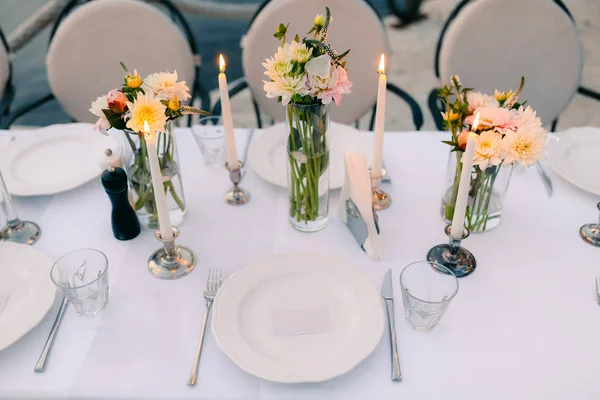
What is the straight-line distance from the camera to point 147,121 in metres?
1.00

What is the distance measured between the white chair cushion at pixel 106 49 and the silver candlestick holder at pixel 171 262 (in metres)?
0.89

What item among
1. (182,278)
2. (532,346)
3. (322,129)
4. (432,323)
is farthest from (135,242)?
(532,346)

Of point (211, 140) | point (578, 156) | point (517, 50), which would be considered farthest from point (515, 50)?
point (211, 140)

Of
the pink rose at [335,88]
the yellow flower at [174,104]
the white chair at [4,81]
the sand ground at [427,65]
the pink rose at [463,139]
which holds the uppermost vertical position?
the pink rose at [335,88]

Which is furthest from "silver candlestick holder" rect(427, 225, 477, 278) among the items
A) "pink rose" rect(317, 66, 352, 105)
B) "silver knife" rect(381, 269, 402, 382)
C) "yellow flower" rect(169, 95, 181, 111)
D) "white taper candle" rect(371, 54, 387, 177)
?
"yellow flower" rect(169, 95, 181, 111)

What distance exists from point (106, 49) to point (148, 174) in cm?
89

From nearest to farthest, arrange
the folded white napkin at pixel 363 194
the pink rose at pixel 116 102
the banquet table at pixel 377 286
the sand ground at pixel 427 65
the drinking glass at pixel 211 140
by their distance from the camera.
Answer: the banquet table at pixel 377 286 → the pink rose at pixel 116 102 → the folded white napkin at pixel 363 194 → the drinking glass at pixel 211 140 → the sand ground at pixel 427 65

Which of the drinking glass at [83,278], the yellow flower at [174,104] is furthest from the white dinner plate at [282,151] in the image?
the drinking glass at [83,278]

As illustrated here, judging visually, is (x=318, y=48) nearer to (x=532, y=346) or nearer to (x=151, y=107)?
(x=151, y=107)

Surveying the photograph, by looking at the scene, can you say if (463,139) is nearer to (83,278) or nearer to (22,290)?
(83,278)

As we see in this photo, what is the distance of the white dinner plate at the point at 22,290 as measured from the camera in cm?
97

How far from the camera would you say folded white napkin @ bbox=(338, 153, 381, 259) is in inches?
44.9

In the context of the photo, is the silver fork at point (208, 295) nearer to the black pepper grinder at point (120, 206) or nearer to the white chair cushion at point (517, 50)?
the black pepper grinder at point (120, 206)

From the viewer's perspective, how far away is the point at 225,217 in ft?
4.17
